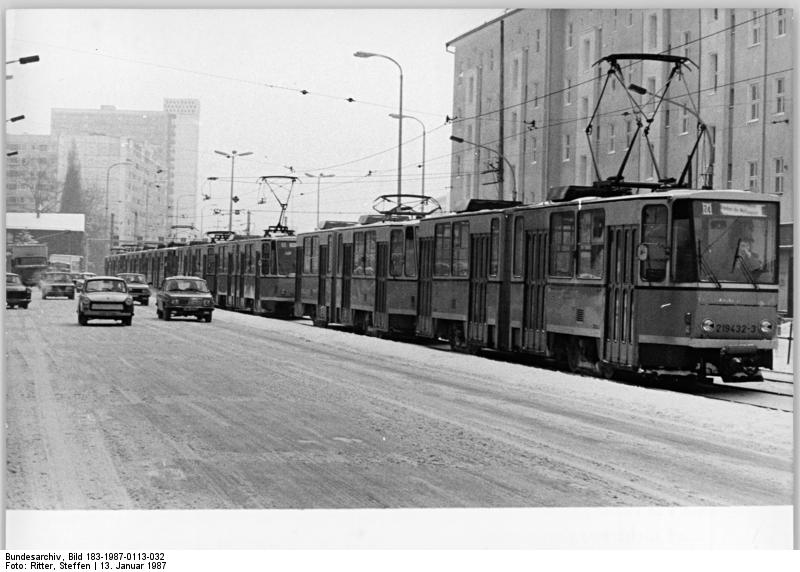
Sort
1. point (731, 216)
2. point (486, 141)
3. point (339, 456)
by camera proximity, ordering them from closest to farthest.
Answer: point (339, 456) → point (731, 216) → point (486, 141)

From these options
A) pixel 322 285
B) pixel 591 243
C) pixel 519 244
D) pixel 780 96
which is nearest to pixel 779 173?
pixel 780 96

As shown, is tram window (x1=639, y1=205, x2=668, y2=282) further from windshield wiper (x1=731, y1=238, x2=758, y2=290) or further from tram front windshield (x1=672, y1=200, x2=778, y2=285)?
windshield wiper (x1=731, y1=238, x2=758, y2=290)

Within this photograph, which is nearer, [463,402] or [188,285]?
[463,402]

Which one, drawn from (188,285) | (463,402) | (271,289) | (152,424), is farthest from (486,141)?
(271,289)

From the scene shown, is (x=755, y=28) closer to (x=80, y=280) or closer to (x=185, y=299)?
(x=80, y=280)

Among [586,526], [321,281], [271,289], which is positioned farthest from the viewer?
[271,289]

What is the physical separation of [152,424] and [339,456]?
8.62 ft

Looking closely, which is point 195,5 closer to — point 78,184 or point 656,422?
point 78,184

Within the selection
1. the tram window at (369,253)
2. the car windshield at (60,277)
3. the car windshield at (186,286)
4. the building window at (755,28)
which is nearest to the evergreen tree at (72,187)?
the car windshield at (60,277)

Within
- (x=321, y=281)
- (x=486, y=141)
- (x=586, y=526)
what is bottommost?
(x=586, y=526)

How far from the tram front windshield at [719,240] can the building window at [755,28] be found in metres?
3.12

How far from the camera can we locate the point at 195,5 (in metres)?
12.1

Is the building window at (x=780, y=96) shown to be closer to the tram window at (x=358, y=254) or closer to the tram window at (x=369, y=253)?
the tram window at (x=369, y=253)

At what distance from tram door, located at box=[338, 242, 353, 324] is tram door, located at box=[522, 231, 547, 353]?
36.1 ft
